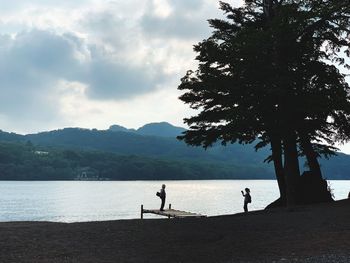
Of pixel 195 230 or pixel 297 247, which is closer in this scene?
pixel 297 247

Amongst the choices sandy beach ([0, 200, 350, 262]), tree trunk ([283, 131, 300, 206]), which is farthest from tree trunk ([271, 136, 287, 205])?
sandy beach ([0, 200, 350, 262])

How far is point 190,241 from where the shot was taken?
19.0 m

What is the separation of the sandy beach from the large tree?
684 centimetres

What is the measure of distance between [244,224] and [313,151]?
1591 centimetres

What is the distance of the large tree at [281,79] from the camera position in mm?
27078

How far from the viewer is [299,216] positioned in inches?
986

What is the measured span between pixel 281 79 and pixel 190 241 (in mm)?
12547

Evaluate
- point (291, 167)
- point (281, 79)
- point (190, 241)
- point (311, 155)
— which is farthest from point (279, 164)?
point (190, 241)

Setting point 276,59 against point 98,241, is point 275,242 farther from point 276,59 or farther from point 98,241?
point 276,59

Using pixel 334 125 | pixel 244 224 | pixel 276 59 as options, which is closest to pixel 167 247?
pixel 244 224

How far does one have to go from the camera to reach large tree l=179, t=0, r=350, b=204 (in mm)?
27078

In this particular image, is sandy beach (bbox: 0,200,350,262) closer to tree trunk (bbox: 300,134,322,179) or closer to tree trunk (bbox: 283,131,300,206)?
tree trunk (bbox: 283,131,300,206)

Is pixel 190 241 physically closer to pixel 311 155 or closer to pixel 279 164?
pixel 279 164

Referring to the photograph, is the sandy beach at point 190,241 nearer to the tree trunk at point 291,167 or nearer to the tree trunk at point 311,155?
the tree trunk at point 291,167
